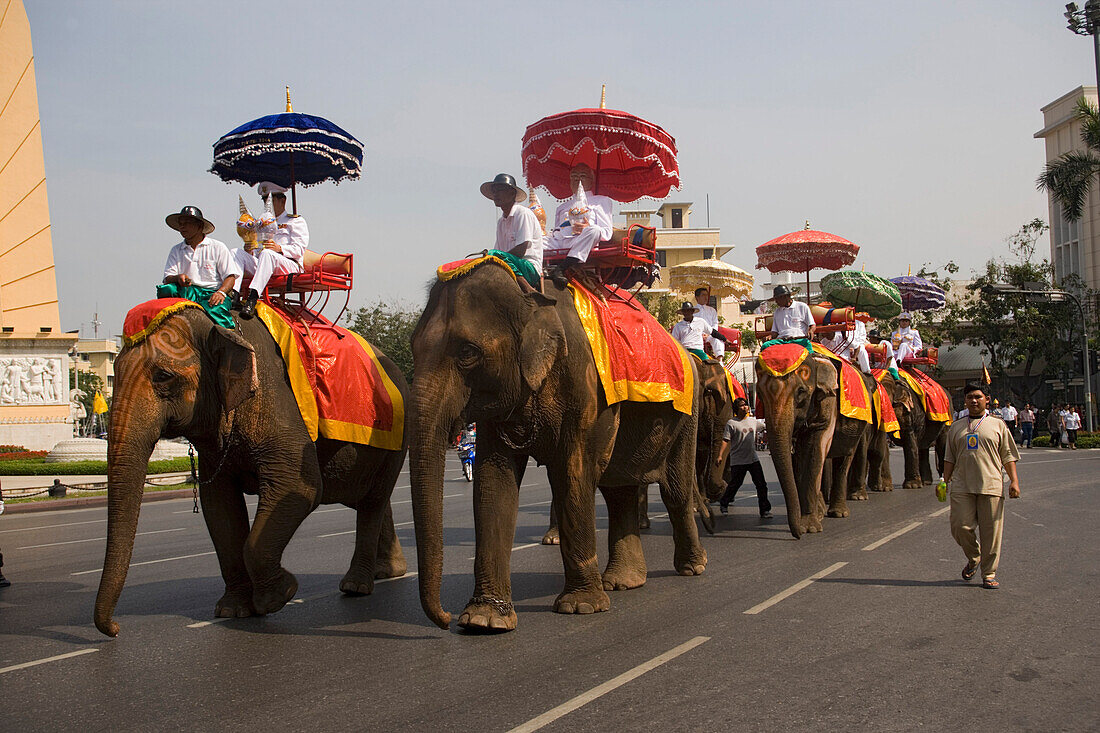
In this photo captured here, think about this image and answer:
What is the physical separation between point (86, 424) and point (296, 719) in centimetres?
9388

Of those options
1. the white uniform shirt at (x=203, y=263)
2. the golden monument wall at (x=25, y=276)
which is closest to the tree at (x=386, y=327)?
the golden monument wall at (x=25, y=276)

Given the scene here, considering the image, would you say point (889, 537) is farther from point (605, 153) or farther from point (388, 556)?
point (388, 556)

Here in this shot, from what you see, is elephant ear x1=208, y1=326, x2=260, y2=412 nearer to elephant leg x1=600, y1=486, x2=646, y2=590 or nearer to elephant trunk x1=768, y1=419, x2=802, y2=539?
elephant leg x1=600, y1=486, x2=646, y2=590

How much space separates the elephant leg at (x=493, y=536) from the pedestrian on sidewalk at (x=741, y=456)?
7.48 m

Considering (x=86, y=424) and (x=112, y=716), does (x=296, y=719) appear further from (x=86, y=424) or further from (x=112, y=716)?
(x=86, y=424)

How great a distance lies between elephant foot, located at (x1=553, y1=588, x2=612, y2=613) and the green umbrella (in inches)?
507

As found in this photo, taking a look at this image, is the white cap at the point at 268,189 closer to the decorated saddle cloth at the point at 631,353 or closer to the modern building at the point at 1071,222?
the decorated saddle cloth at the point at 631,353

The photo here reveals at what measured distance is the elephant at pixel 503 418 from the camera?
6402mm

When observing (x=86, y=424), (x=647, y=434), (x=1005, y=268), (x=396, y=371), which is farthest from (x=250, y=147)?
(x=86, y=424)

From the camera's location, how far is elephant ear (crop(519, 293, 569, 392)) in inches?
271

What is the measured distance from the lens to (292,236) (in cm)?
899

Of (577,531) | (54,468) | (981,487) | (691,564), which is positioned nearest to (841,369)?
(981,487)

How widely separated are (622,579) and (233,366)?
3789 millimetres

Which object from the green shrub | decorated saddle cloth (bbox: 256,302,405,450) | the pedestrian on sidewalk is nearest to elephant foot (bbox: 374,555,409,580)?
decorated saddle cloth (bbox: 256,302,405,450)
